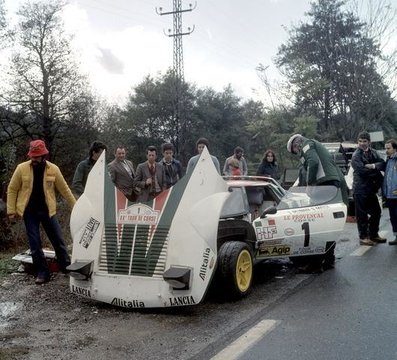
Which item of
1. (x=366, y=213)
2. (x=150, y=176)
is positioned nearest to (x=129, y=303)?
(x=150, y=176)

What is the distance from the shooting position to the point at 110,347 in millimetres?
4020

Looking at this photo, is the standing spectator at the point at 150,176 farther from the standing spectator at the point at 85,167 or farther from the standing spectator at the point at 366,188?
the standing spectator at the point at 366,188

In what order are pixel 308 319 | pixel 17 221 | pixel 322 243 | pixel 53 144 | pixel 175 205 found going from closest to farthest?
1. pixel 308 319
2. pixel 175 205
3. pixel 322 243
4. pixel 17 221
5. pixel 53 144

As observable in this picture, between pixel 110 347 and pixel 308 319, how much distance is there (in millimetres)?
1846

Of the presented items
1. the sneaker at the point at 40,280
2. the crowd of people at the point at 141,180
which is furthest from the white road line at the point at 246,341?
the sneaker at the point at 40,280

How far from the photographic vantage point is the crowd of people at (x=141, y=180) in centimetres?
631

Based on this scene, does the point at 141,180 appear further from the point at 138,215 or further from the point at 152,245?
the point at 152,245

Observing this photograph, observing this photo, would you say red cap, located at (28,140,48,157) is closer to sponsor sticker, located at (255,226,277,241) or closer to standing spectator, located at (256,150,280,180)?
sponsor sticker, located at (255,226,277,241)

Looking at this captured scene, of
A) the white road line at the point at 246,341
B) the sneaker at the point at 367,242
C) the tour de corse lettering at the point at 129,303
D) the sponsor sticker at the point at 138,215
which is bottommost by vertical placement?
the white road line at the point at 246,341

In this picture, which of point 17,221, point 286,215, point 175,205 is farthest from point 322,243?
point 17,221

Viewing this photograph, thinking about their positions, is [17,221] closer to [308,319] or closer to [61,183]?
[61,183]

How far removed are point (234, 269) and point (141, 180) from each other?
9.03ft

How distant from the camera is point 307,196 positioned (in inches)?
260

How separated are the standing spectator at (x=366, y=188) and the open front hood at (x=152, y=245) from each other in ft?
13.3
